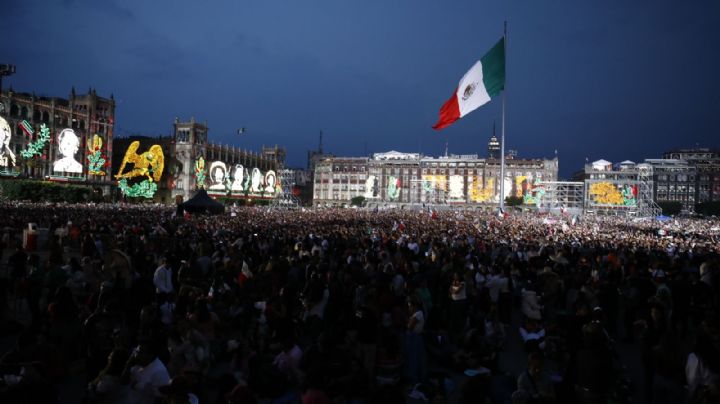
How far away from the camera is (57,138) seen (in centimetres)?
5612

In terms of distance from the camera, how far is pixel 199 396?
490 centimetres

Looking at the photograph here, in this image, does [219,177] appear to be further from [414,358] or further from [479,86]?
[414,358]

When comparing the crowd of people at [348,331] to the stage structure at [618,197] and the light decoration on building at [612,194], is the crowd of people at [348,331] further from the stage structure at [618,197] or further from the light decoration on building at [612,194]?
the light decoration on building at [612,194]

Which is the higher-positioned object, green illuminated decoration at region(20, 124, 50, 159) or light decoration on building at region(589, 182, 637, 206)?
green illuminated decoration at region(20, 124, 50, 159)

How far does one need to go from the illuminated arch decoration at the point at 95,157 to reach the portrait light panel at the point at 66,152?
2014 mm

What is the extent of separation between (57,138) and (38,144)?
4.14 meters

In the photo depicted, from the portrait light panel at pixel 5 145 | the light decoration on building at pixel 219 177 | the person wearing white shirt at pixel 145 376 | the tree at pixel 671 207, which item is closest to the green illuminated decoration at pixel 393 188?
the light decoration on building at pixel 219 177

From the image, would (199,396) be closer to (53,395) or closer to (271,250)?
(53,395)

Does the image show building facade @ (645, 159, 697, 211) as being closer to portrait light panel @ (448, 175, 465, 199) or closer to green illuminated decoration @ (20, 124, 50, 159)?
portrait light panel @ (448, 175, 465, 199)

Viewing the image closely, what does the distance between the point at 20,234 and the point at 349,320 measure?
17908 millimetres

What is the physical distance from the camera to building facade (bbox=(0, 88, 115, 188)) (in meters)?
50.6

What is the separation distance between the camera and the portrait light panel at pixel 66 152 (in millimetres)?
54625

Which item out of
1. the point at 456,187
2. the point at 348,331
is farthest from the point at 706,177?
the point at 348,331

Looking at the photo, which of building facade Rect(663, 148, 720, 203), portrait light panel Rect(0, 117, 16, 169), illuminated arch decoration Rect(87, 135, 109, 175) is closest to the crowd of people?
portrait light panel Rect(0, 117, 16, 169)
